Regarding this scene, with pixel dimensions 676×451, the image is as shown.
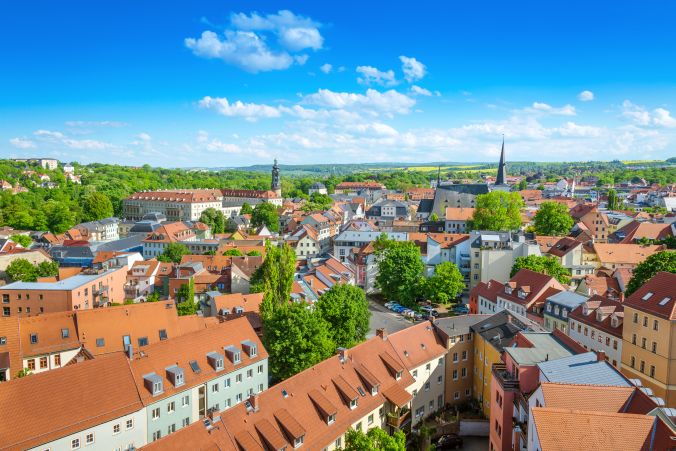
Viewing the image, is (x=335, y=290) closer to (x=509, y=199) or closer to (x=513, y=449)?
(x=513, y=449)

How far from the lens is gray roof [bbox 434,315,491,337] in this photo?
1445 inches

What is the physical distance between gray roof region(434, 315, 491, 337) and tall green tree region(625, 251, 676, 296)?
19544 millimetres

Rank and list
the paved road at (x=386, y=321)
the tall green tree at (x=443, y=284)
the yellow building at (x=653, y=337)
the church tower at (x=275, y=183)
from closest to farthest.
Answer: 1. the yellow building at (x=653, y=337)
2. the paved road at (x=386, y=321)
3. the tall green tree at (x=443, y=284)
4. the church tower at (x=275, y=183)

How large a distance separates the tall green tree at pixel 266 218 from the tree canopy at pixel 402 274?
63442 mm

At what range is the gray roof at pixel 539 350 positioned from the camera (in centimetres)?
2603

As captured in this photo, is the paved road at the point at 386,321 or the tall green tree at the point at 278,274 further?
the paved road at the point at 386,321

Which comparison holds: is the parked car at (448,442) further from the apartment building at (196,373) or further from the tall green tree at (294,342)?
the apartment building at (196,373)

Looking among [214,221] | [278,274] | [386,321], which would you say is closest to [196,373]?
[278,274]

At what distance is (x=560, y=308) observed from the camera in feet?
143

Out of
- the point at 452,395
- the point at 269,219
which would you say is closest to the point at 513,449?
the point at 452,395

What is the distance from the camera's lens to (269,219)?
399 feet

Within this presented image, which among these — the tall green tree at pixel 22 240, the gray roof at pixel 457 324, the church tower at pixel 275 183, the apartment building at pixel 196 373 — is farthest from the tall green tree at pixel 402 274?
the church tower at pixel 275 183

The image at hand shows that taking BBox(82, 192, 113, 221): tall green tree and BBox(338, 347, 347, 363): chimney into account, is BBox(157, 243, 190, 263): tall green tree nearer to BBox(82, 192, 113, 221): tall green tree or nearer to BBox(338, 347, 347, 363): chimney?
BBox(338, 347, 347, 363): chimney

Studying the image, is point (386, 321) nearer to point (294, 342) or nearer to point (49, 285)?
point (294, 342)
